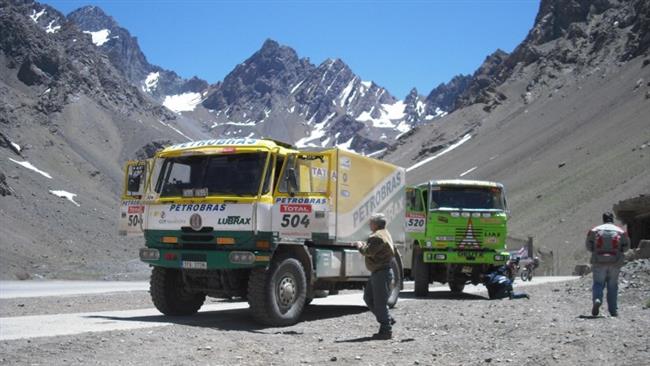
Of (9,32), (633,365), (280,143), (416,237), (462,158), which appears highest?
(9,32)

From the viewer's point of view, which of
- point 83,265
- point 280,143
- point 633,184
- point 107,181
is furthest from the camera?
point 107,181

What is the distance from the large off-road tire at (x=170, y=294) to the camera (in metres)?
13.2

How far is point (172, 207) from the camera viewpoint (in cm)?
1262

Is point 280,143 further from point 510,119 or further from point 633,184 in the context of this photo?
point 510,119

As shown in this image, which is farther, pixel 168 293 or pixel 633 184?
pixel 633 184

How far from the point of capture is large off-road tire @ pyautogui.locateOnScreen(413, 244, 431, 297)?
66.3 ft

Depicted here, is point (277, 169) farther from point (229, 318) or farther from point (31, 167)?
point (31, 167)

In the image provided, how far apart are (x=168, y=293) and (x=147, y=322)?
116 centimetres

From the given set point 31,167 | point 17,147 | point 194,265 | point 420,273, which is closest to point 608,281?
point 420,273

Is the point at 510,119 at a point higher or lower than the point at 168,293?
higher

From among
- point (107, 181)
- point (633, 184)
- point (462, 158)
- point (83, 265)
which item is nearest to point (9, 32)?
point (107, 181)

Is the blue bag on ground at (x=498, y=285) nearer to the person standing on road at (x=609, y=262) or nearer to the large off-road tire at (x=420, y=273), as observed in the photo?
the large off-road tire at (x=420, y=273)

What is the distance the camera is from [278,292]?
1243cm

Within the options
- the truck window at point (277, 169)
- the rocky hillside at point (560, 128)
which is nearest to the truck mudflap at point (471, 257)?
the truck window at point (277, 169)
